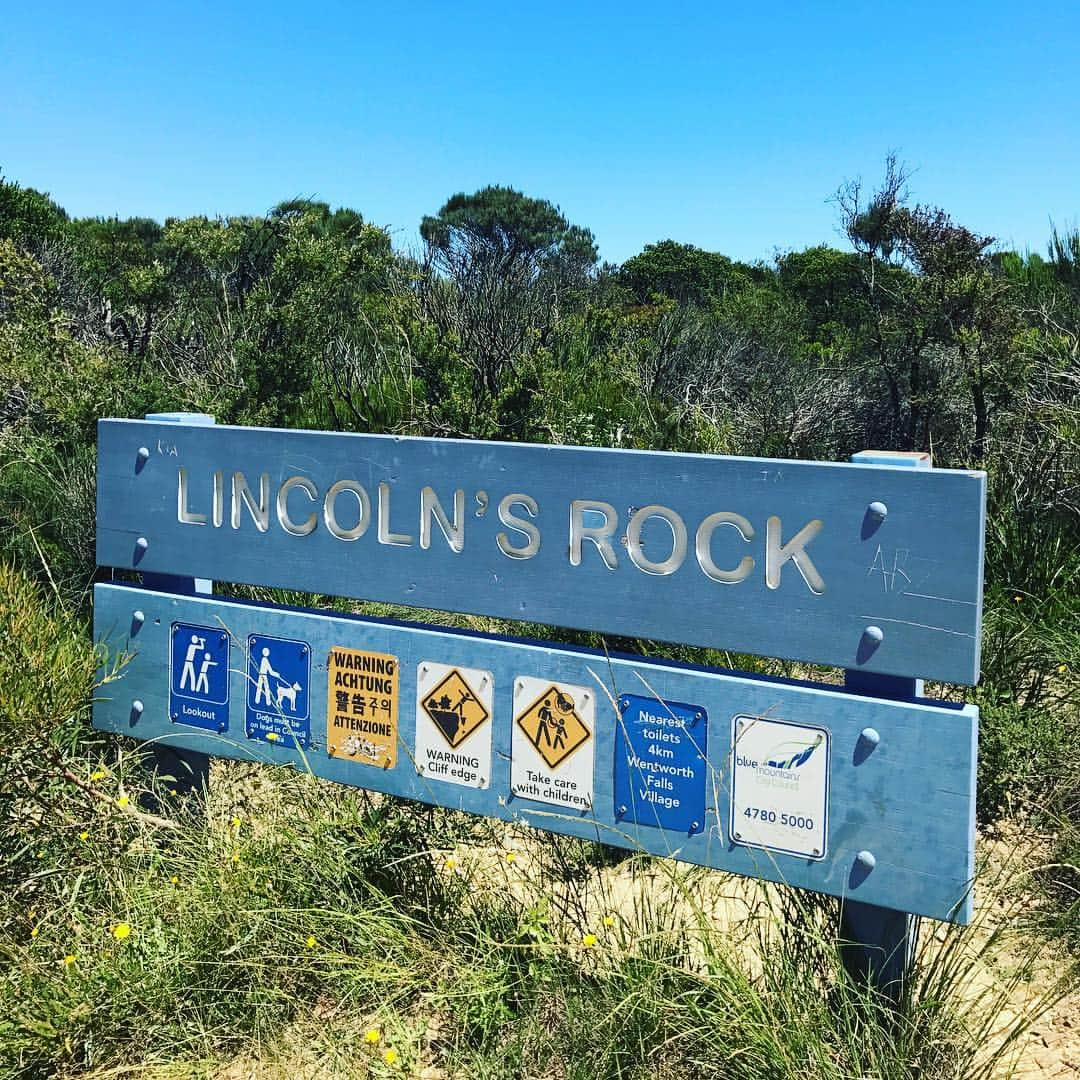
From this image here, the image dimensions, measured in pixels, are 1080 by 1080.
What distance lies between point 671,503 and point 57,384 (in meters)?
5.83

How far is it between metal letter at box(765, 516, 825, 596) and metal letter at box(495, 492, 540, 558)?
0.57m

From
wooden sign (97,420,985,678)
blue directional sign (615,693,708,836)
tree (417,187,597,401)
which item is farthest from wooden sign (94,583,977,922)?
tree (417,187,597,401)

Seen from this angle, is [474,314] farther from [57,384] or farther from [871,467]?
[871,467]

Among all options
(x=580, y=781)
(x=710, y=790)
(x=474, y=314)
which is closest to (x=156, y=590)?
(x=580, y=781)

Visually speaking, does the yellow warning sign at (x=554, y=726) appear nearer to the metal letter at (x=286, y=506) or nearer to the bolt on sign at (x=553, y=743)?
the bolt on sign at (x=553, y=743)

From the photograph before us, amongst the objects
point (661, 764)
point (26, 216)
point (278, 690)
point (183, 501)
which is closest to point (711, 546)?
point (661, 764)

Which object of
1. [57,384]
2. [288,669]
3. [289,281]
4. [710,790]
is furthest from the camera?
[289,281]

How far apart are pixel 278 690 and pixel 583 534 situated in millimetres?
1010

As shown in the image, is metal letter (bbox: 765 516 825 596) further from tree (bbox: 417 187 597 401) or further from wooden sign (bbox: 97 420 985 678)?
tree (bbox: 417 187 597 401)

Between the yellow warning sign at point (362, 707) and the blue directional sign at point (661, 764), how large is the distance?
66 centimetres

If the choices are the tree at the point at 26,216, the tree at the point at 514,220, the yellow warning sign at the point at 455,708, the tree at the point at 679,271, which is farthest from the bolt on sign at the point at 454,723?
the tree at the point at 514,220

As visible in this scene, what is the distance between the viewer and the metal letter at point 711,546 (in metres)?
2.40

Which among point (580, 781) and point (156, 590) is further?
A: point (156, 590)

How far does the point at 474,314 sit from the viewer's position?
9.66m
